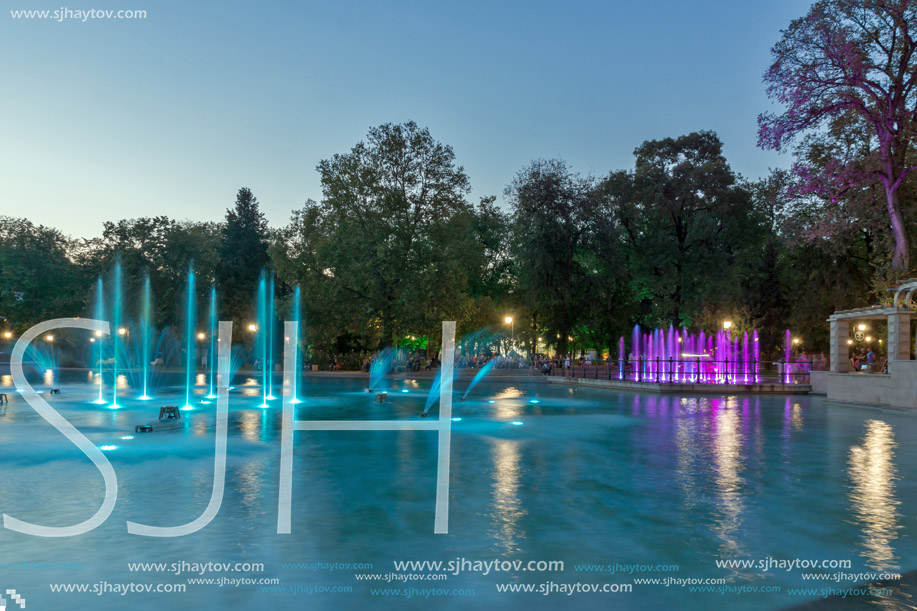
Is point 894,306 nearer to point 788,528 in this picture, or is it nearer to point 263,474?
point 788,528

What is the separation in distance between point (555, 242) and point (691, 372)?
52.4ft

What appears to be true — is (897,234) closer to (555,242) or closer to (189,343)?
(555,242)

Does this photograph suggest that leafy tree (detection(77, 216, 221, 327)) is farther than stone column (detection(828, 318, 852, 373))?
Yes

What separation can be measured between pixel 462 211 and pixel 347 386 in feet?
58.5

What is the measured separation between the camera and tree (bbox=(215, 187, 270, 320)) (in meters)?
64.7

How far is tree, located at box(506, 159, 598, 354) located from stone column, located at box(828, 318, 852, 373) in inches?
822

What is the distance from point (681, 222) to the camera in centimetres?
5278

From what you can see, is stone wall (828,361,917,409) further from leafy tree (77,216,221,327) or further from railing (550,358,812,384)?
leafy tree (77,216,221,327)

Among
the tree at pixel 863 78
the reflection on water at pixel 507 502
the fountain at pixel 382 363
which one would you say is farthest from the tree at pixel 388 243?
the reflection on water at pixel 507 502

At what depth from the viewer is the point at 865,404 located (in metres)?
25.1

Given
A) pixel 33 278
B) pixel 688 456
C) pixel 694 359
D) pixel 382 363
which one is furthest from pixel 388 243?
pixel 33 278

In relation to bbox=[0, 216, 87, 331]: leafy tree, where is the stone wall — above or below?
below

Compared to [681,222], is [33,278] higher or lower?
lower

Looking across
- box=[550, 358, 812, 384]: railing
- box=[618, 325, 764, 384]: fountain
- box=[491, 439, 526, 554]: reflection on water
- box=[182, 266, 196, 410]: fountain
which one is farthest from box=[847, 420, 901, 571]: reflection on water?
box=[182, 266, 196, 410]: fountain
